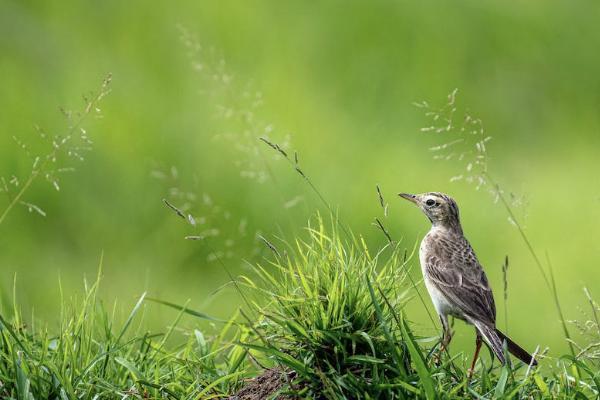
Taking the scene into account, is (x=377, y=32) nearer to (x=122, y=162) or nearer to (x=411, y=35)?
(x=411, y=35)

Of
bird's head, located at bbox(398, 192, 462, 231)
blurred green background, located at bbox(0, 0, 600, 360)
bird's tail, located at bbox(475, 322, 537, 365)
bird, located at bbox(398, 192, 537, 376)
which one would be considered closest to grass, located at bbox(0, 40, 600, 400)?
bird's tail, located at bbox(475, 322, 537, 365)

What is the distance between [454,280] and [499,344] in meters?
0.54

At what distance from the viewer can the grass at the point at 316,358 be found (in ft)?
16.3

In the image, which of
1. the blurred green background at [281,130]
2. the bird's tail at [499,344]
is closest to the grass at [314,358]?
the bird's tail at [499,344]

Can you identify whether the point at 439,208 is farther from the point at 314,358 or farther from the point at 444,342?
the point at 314,358

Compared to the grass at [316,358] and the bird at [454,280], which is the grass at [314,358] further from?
the bird at [454,280]

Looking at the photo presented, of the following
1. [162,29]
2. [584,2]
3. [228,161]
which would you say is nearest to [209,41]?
[162,29]

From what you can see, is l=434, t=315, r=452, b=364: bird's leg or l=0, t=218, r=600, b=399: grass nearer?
l=0, t=218, r=600, b=399: grass

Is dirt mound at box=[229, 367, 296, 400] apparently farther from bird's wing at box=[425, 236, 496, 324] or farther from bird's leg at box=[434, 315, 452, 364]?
bird's wing at box=[425, 236, 496, 324]

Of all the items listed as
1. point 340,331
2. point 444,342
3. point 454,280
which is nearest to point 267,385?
point 340,331

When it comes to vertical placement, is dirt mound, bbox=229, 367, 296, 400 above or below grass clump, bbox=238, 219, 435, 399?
below

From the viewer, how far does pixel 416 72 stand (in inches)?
415

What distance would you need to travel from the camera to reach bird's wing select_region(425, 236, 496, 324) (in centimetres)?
598

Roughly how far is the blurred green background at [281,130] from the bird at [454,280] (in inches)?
51.3
